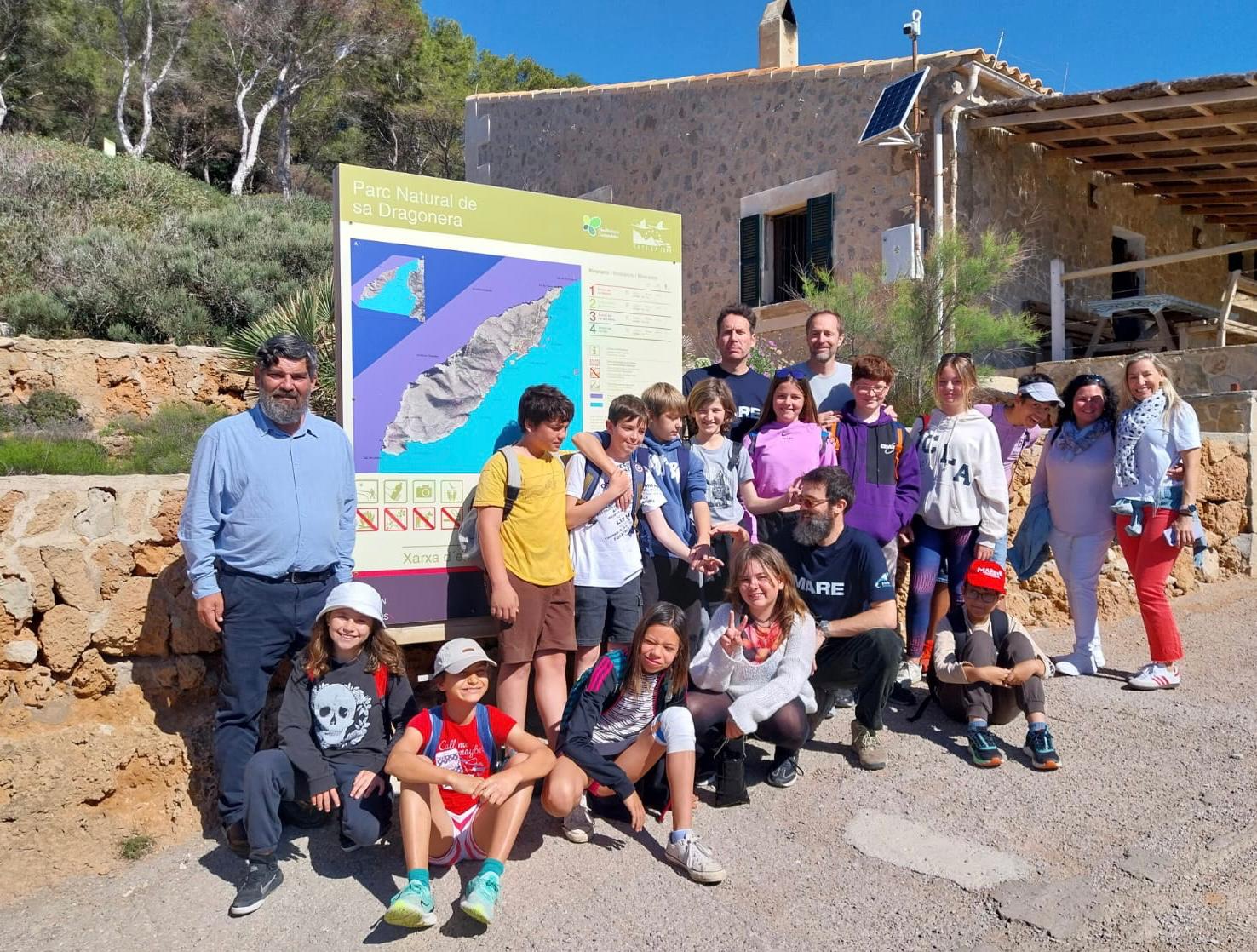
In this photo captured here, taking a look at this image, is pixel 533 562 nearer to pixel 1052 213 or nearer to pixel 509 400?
pixel 509 400

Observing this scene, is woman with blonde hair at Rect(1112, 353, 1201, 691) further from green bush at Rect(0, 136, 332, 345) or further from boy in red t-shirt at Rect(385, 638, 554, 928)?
green bush at Rect(0, 136, 332, 345)

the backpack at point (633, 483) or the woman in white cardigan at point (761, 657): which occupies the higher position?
the backpack at point (633, 483)

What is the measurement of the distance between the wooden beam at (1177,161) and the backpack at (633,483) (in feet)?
32.9

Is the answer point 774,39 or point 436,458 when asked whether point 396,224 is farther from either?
point 774,39

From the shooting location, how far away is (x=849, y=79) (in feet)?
38.6

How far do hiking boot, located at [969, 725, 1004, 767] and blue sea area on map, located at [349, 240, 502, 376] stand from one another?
9.51 ft

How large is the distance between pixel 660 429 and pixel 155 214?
45.5ft

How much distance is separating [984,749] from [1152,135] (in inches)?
380

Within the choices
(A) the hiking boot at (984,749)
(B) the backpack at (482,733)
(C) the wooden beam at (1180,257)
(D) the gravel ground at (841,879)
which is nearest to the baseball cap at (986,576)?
(A) the hiking boot at (984,749)

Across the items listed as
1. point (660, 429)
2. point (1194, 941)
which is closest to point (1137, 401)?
point (660, 429)

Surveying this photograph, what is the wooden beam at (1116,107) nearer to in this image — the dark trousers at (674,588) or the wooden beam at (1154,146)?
the wooden beam at (1154,146)

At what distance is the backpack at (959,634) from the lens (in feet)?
13.7

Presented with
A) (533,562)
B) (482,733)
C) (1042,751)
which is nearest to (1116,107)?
(1042,751)

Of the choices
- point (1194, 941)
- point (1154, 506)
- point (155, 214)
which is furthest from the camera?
point (155, 214)
